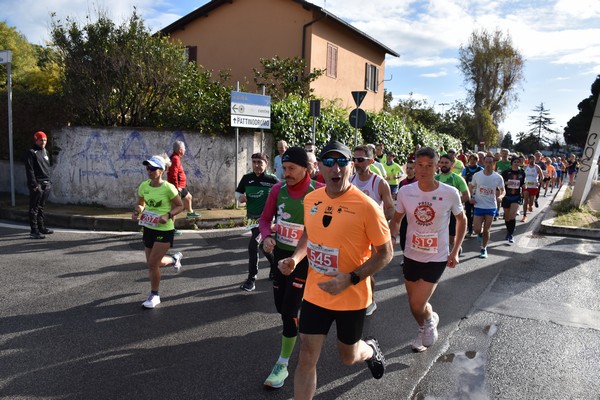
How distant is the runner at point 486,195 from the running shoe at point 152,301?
19.0ft

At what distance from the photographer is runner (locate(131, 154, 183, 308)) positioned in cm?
528

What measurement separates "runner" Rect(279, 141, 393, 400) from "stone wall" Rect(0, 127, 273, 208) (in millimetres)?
9498

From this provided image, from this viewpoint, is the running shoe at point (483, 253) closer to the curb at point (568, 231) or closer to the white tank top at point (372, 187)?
the curb at point (568, 231)

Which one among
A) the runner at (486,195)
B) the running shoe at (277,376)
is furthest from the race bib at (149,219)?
the runner at (486,195)

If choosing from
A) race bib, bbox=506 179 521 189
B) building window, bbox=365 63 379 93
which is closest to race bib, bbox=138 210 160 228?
race bib, bbox=506 179 521 189

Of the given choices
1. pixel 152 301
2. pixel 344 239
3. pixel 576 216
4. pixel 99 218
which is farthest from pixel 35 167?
pixel 576 216

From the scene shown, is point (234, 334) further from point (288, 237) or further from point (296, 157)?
point (296, 157)

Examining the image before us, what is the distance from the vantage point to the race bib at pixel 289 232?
3.98 meters

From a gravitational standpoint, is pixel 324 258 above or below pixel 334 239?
below

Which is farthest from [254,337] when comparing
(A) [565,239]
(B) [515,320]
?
(A) [565,239]

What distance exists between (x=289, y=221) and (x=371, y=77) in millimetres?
24593

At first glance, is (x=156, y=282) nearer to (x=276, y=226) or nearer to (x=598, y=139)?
(x=276, y=226)

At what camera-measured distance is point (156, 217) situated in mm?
5273

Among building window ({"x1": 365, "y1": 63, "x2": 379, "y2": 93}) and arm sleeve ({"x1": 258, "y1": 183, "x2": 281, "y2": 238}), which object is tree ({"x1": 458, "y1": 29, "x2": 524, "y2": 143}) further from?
arm sleeve ({"x1": 258, "y1": 183, "x2": 281, "y2": 238})
